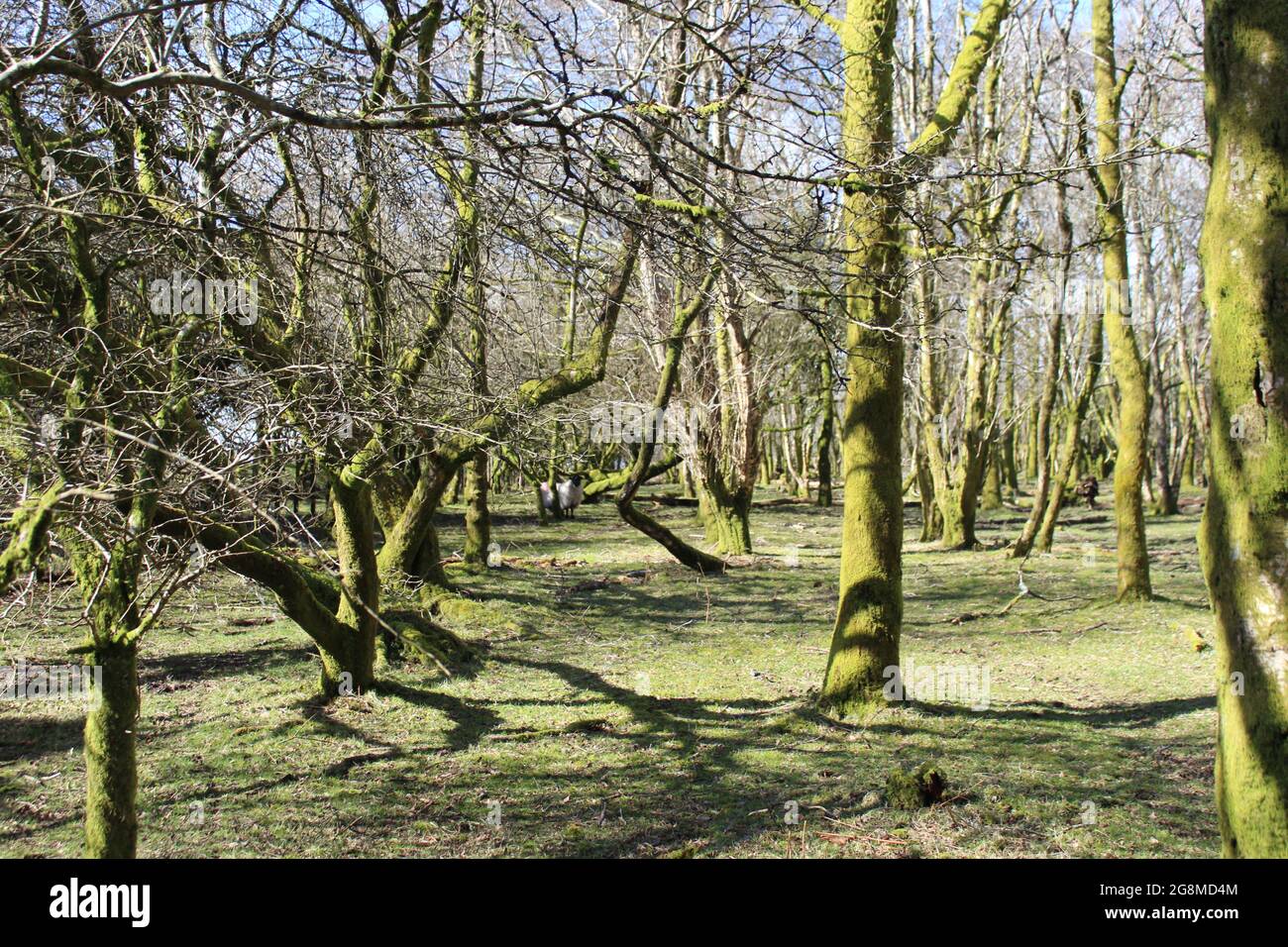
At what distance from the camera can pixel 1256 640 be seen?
326cm

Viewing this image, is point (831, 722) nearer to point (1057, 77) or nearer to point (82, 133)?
point (82, 133)

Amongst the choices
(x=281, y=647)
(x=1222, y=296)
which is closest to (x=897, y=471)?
(x=1222, y=296)

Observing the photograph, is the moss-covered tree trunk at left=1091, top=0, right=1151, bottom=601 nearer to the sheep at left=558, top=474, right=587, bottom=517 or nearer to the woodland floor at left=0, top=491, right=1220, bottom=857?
the woodland floor at left=0, top=491, right=1220, bottom=857

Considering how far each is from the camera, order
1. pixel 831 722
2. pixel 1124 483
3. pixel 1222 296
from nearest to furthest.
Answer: pixel 1222 296
pixel 831 722
pixel 1124 483

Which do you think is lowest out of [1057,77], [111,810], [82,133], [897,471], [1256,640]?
[111,810]

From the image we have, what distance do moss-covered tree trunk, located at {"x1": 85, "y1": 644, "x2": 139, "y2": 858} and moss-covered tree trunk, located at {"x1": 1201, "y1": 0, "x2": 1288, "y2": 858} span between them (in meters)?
4.18

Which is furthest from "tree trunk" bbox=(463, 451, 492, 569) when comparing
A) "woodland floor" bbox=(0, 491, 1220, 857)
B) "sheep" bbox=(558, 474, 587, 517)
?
"sheep" bbox=(558, 474, 587, 517)

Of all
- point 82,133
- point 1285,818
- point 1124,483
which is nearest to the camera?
point 1285,818

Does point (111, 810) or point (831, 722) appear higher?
point (111, 810)

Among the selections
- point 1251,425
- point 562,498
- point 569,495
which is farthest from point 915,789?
point 569,495

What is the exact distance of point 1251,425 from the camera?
11.0 feet

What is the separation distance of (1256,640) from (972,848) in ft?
6.35

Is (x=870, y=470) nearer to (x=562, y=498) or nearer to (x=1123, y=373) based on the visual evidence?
(x=1123, y=373)

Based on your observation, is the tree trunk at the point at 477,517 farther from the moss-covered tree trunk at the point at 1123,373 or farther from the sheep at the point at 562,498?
the sheep at the point at 562,498
